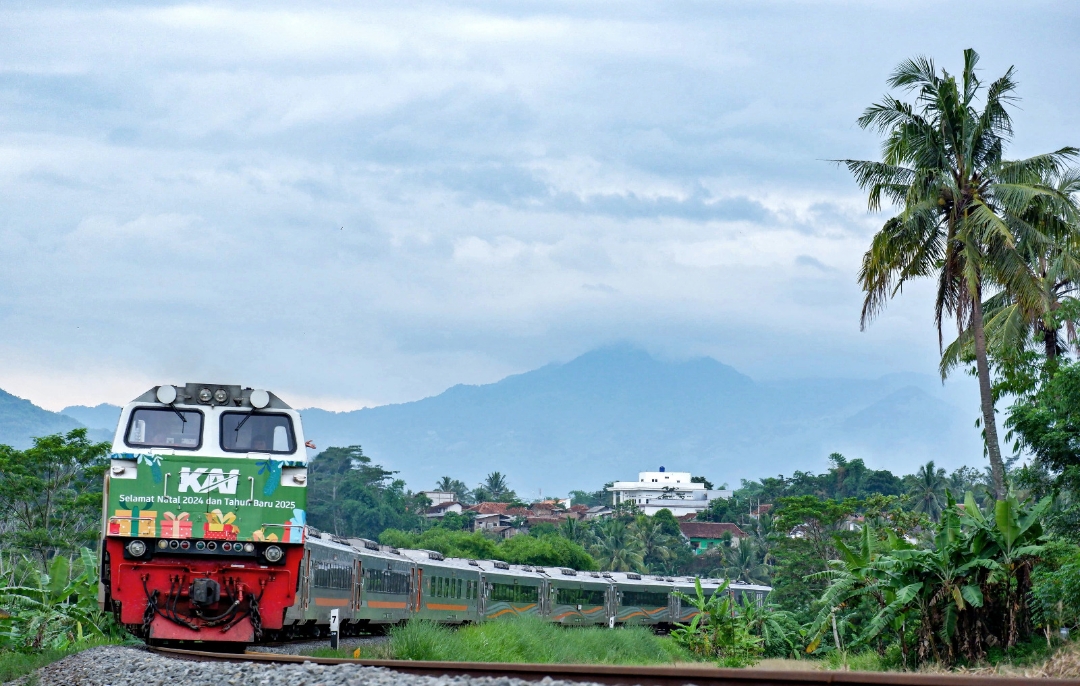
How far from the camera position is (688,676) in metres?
8.51

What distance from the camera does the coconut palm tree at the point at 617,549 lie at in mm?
95375

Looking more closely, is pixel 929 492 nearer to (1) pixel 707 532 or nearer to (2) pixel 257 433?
(1) pixel 707 532

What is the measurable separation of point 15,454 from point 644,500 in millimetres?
154259

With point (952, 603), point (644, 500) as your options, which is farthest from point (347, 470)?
point (952, 603)

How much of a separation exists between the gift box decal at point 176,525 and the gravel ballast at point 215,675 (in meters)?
1.46

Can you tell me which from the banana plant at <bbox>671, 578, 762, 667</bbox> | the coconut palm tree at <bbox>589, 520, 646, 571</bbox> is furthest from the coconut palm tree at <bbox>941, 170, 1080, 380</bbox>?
the coconut palm tree at <bbox>589, 520, 646, 571</bbox>

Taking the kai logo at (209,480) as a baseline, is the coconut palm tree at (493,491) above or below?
above

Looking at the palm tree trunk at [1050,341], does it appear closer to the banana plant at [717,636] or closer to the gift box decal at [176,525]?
the banana plant at [717,636]

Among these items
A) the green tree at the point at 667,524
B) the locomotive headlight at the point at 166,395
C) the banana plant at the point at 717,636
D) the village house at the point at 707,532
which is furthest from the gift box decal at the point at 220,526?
the village house at the point at 707,532

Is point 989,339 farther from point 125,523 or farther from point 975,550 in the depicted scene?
point 125,523

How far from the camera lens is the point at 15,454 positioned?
5047 cm

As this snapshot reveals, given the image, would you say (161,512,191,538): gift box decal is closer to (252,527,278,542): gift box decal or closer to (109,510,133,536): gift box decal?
(109,510,133,536): gift box decal

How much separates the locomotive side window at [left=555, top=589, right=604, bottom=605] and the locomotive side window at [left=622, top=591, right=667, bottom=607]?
6.00 feet

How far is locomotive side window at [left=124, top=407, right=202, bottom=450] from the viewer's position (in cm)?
1370
